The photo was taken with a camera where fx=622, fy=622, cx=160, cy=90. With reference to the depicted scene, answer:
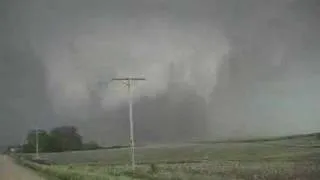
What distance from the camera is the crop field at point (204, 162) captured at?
5141 millimetres

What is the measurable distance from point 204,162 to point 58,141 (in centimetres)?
124

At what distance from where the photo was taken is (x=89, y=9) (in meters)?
5.32

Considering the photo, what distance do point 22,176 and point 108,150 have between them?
2.40 feet

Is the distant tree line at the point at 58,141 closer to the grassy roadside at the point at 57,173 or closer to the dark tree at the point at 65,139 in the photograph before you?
the dark tree at the point at 65,139

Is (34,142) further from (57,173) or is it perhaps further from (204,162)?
(204,162)

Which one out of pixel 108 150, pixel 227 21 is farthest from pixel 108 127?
pixel 227 21

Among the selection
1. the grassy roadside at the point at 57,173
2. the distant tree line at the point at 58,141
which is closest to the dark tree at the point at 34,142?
the distant tree line at the point at 58,141

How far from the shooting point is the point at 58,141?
5168 mm

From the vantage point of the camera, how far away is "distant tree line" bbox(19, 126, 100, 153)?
5145 mm

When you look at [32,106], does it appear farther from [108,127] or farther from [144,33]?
[144,33]

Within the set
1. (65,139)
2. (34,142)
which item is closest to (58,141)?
(65,139)

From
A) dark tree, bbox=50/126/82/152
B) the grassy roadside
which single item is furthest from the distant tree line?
the grassy roadside

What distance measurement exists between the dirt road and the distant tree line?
0.49ft

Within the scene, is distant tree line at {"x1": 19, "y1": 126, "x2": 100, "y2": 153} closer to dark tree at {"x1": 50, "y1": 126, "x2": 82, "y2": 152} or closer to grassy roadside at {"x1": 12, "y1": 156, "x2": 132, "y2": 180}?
dark tree at {"x1": 50, "y1": 126, "x2": 82, "y2": 152}
